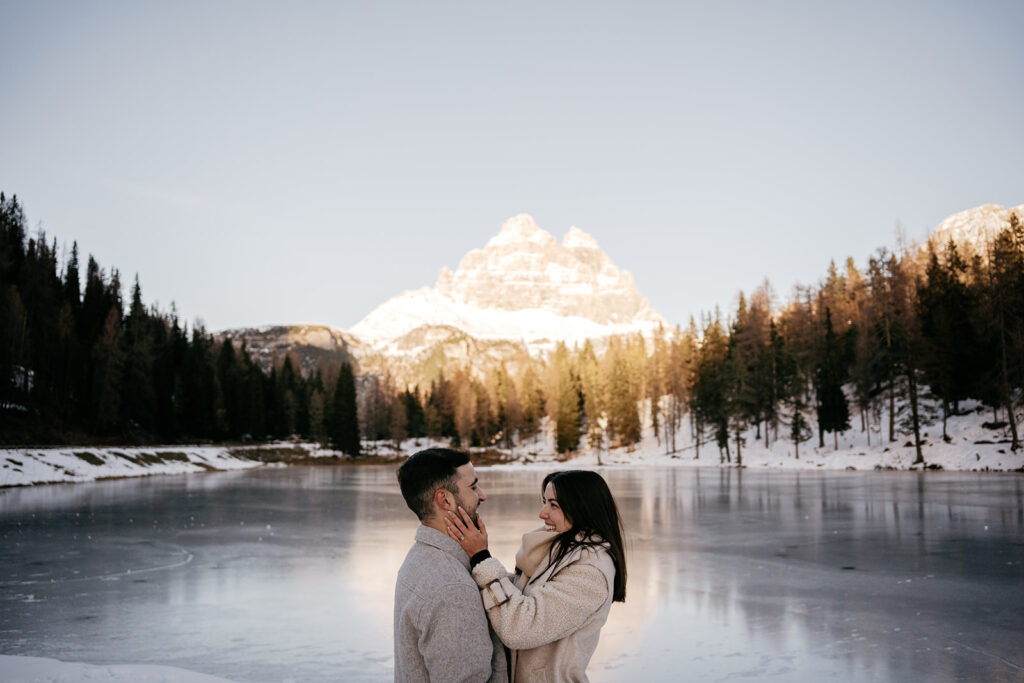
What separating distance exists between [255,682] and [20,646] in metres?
3.26

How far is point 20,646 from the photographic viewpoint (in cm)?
858

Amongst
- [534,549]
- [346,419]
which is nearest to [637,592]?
[534,549]

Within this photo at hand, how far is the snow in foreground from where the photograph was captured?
654 centimetres

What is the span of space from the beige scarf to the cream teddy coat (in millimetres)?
64

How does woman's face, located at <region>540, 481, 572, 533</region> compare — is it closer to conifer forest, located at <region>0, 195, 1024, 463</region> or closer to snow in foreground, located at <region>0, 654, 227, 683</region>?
snow in foreground, located at <region>0, 654, 227, 683</region>

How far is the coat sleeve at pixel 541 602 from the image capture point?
2.96m

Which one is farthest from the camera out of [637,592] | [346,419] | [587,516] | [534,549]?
[346,419]

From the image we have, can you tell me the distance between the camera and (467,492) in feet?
10.3

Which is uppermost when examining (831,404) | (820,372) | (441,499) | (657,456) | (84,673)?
(820,372)

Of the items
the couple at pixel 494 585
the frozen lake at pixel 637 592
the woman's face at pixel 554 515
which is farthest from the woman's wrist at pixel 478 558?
the frozen lake at pixel 637 592

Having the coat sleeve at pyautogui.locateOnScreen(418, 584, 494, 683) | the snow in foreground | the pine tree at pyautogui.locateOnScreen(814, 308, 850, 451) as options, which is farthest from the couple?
the pine tree at pyautogui.locateOnScreen(814, 308, 850, 451)

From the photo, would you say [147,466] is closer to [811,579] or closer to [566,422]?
[566,422]

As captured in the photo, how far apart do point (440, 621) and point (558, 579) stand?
57cm

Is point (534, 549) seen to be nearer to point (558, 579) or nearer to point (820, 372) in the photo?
point (558, 579)
